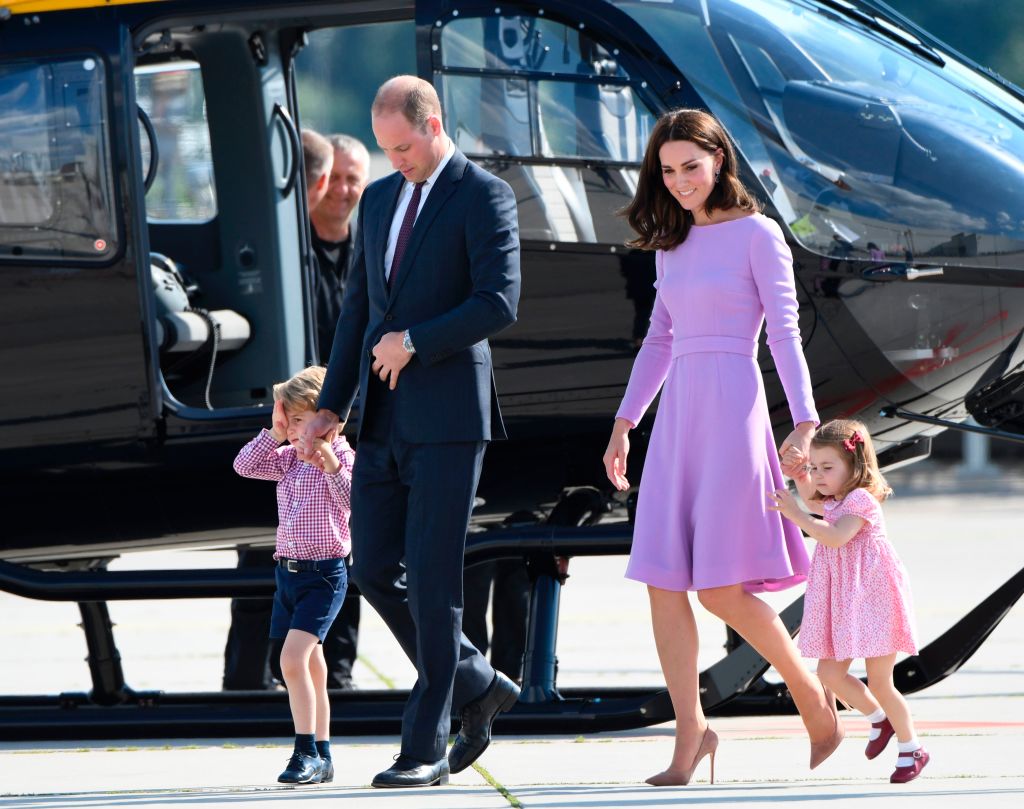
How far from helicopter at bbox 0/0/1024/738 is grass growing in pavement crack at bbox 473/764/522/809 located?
0.56 m

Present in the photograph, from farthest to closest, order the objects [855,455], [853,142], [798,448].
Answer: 1. [853,142]
2. [855,455]
3. [798,448]

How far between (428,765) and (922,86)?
2677 mm

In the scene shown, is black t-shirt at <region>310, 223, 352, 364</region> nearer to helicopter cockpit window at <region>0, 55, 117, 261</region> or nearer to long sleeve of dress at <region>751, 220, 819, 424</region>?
helicopter cockpit window at <region>0, 55, 117, 261</region>

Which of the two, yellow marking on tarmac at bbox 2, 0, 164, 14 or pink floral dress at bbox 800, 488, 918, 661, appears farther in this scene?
yellow marking on tarmac at bbox 2, 0, 164, 14

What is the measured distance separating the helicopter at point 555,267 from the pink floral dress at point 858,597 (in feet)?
2.59

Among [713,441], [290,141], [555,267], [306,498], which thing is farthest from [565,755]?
[290,141]

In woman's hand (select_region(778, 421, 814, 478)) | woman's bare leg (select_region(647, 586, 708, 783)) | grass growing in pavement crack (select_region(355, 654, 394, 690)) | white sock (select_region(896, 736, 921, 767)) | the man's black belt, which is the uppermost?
woman's hand (select_region(778, 421, 814, 478))

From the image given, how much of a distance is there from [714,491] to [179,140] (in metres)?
3.29

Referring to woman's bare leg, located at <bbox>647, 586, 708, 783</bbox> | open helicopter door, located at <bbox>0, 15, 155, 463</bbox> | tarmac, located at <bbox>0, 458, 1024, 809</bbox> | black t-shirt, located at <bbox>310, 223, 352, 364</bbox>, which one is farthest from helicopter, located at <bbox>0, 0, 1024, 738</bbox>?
black t-shirt, located at <bbox>310, 223, 352, 364</bbox>

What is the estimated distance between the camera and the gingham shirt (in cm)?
470

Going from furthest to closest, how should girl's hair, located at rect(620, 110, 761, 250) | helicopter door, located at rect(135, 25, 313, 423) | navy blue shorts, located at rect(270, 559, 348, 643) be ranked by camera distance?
helicopter door, located at rect(135, 25, 313, 423)
navy blue shorts, located at rect(270, 559, 348, 643)
girl's hair, located at rect(620, 110, 761, 250)

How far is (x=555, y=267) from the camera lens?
211 inches

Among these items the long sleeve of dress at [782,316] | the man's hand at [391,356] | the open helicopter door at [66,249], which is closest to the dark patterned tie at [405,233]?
the man's hand at [391,356]

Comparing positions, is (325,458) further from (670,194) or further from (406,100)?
(670,194)
